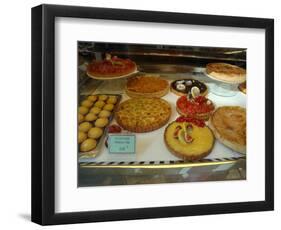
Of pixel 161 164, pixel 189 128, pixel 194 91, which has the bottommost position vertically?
pixel 161 164

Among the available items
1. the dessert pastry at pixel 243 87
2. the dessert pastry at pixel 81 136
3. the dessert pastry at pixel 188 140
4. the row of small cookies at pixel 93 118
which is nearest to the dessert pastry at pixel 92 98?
the row of small cookies at pixel 93 118

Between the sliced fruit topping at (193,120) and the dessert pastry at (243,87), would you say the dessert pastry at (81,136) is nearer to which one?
the sliced fruit topping at (193,120)

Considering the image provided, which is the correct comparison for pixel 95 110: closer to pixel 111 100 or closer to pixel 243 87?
pixel 111 100

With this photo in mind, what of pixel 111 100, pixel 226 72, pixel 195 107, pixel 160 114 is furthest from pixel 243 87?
pixel 111 100

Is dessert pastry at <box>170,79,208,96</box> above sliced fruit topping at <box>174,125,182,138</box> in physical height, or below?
above

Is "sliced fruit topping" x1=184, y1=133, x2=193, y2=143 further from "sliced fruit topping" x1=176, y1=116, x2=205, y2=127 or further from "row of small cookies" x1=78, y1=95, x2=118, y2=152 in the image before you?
"row of small cookies" x1=78, y1=95, x2=118, y2=152

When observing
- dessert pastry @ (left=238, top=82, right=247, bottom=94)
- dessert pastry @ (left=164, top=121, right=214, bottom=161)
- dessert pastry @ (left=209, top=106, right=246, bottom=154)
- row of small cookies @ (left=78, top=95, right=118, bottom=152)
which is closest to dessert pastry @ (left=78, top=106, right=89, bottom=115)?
row of small cookies @ (left=78, top=95, right=118, bottom=152)

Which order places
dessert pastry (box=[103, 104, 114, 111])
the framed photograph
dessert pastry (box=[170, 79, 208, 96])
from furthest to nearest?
dessert pastry (box=[170, 79, 208, 96]) → dessert pastry (box=[103, 104, 114, 111]) → the framed photograph
